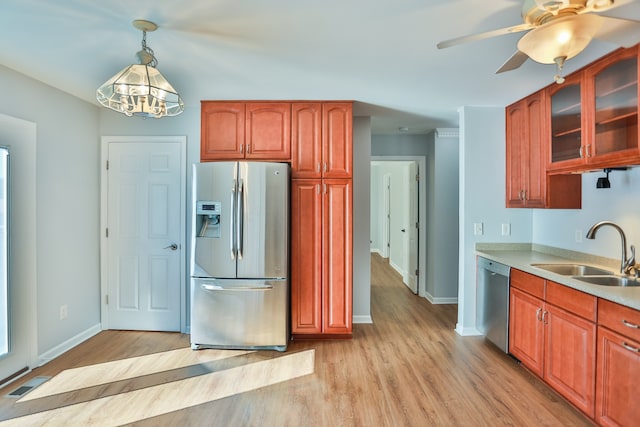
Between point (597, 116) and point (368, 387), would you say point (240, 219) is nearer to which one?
point (368, 387)

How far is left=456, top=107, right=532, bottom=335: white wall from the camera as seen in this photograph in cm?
376

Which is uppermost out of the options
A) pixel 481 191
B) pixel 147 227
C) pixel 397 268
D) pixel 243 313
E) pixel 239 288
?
pixel 481 191

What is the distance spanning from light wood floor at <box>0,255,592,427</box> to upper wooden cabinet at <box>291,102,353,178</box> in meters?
1.67

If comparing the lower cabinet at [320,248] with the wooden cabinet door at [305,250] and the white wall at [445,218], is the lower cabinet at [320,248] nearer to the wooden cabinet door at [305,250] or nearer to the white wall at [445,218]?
the wooden cabinet door at [305,250]

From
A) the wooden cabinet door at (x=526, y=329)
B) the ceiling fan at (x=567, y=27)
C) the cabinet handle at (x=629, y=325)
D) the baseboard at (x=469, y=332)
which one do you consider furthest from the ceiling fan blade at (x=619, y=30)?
the baseboard at (x=469, y=332)

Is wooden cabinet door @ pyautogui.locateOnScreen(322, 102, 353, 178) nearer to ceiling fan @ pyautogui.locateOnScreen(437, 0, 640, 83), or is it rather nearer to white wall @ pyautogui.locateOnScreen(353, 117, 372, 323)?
white wall @ pyautogui.locateOnScreen(353, 117, 372, 323)

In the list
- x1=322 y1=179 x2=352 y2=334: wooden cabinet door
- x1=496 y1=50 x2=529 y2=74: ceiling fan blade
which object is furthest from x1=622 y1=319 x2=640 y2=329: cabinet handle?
x1=322 y1=179 x2=352 y2=334: wooden cabinet door

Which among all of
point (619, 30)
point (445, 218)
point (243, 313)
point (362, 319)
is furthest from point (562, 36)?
point (445, 218)

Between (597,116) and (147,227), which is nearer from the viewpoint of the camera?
(597,116)

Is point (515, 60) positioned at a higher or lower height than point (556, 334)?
higher

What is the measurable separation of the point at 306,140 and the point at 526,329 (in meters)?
2.45

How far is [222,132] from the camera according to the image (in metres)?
3.58

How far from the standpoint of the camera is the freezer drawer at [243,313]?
331 centimetres

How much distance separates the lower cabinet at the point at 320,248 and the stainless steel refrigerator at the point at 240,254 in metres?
0.22
